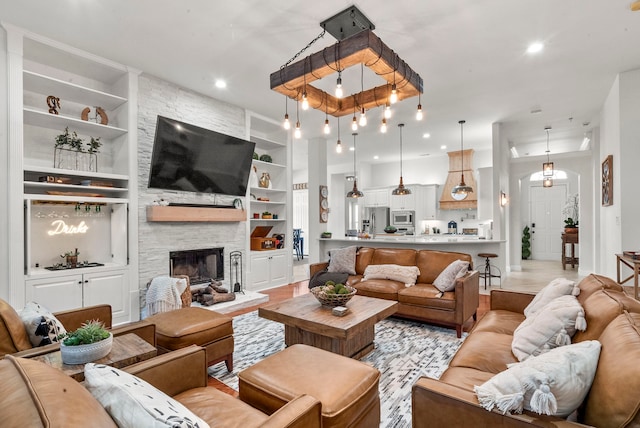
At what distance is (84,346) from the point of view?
161cm

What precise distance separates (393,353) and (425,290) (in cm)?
100

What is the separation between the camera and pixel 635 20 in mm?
3127

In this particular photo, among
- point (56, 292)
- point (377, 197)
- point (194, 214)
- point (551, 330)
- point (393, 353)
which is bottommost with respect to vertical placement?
point (393, 353)

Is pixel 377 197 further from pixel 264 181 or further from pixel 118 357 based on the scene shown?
pixel 118 357

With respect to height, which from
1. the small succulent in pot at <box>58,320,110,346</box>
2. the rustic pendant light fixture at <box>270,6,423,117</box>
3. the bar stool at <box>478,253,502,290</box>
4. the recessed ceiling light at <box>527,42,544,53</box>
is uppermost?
the recessed ceiling light at <box>527,42,544,53</box>

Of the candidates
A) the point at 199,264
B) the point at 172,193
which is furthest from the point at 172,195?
the point at 199,264

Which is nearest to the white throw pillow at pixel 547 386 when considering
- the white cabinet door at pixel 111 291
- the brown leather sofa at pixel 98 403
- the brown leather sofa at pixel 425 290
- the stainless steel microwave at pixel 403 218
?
the brown leather sofa at pixel 98 403

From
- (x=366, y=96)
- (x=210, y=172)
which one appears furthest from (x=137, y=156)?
(x=366, y=96)

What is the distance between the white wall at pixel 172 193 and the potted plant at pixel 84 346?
2.83m

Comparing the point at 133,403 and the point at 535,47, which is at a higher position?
the point at 535,47

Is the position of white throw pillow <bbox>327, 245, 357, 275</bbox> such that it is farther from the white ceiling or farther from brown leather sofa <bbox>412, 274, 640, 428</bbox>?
brown leather sofa <bbox>412, 274, 640, 428</bbox>

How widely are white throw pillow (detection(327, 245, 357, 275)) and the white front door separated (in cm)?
836

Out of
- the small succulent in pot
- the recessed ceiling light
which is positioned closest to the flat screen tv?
the small succulent in pot

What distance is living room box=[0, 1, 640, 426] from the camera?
315 cm
